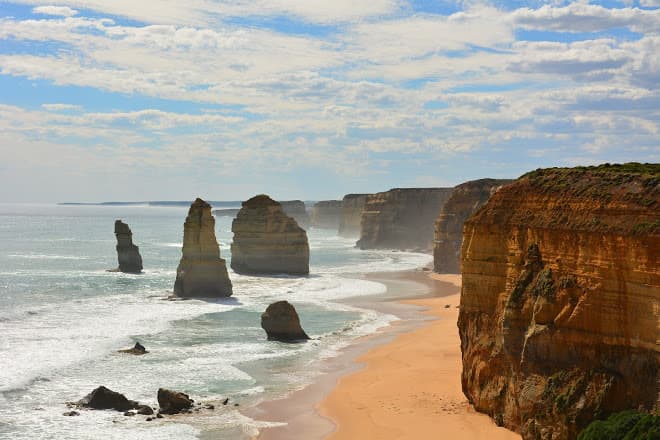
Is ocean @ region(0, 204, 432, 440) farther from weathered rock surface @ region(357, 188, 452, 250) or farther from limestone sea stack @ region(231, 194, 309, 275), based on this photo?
weathered rock surface @ region(357, 188, 452, 250)

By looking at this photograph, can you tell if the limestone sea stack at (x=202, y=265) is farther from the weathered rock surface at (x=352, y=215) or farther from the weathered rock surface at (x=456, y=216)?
the weathered rock surface at (x=352, y=215)

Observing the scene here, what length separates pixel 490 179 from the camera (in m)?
84.6

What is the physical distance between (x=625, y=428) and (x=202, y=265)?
47075 millimetres

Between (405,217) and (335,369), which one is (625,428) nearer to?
(335,369)

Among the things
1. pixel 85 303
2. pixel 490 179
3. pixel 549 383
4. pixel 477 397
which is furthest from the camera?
pixel 490 179

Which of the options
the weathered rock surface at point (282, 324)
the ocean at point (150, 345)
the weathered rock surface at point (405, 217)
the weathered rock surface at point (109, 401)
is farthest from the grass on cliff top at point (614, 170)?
the weathered rock surface at point (405, 217)

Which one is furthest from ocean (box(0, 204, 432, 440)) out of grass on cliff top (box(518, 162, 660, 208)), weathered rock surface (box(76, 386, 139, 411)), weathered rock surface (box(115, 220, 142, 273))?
grass on cliff top (box(518, 162, 660, 208))

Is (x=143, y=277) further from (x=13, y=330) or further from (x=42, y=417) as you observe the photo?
(x=42, y=417)

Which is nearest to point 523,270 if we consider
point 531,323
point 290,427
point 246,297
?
point 531,323

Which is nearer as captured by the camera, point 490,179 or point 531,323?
point 531,323

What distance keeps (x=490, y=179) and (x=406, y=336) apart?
4274cm

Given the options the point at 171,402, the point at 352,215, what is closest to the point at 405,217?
the point at 352,215

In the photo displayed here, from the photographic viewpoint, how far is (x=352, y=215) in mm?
171875

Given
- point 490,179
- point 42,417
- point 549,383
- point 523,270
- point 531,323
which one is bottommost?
point 42,417
